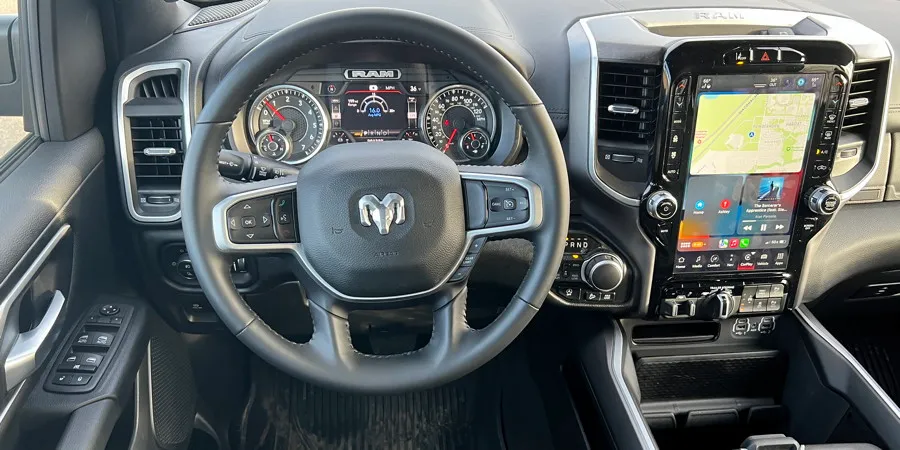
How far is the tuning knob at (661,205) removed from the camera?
1571 millimetres

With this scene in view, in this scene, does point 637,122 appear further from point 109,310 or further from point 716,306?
point 109,310

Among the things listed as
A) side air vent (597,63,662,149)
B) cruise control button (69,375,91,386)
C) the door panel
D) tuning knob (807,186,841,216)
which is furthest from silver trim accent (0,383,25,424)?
tuning knob (807,186,841,216)

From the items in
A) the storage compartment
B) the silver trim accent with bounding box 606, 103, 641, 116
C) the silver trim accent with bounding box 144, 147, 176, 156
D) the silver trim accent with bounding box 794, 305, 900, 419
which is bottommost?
the storage compartment

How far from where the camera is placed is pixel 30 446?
1438 millimetres

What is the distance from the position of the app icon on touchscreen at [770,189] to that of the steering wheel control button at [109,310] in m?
1.43

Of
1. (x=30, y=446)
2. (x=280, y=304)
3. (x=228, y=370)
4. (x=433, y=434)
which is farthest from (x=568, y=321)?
(x=30, y=446)

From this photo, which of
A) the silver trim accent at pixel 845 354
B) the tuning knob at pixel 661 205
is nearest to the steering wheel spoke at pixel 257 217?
the tuning knob at pixel 661 205

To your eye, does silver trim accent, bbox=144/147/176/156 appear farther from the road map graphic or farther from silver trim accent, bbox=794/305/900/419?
silver trim accent, bbox=794/305/900/419

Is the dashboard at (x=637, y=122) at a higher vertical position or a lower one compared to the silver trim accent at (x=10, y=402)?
higher

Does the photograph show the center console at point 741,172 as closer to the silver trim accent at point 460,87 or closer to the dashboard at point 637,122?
the dashboard at point 637,122

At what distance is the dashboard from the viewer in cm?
151

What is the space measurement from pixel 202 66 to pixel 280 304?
59 centimetres

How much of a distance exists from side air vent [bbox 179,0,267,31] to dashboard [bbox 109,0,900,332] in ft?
0.09

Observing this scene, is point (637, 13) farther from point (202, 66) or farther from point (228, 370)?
point (228, 370)
